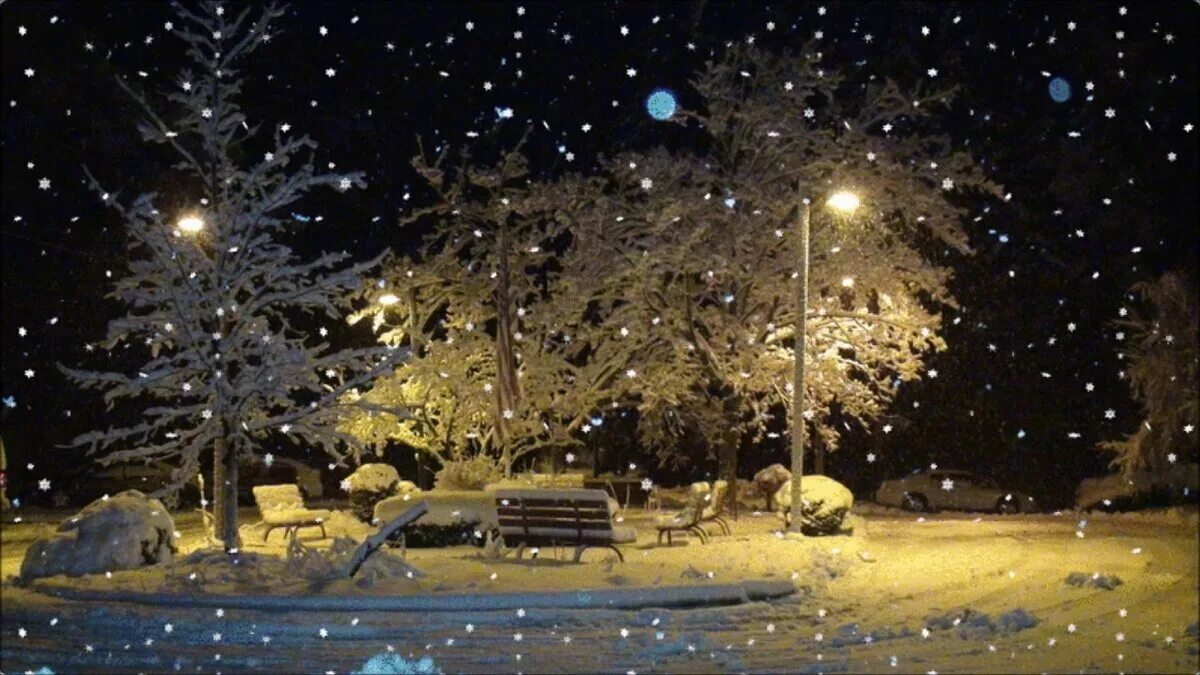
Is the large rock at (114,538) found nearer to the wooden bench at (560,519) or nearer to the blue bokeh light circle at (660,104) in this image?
the wooden bench at (560,519)

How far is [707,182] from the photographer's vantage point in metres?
24.7

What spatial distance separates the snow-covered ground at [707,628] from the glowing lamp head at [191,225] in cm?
571

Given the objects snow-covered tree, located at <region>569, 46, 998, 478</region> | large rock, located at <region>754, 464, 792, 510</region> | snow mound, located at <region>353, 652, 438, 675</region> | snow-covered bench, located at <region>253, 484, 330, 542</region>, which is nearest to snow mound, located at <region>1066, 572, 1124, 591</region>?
snow mound, located at <region>353, 652, 438, 675</region>

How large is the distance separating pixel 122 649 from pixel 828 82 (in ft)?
58.9

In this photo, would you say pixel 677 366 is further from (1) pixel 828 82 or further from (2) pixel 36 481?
(2) pixel 36 481

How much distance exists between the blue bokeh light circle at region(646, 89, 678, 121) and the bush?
8.95 metres

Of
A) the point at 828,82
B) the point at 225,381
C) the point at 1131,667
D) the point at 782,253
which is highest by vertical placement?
the point at 828,82

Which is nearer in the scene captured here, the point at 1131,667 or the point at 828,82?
the point at 1131,667

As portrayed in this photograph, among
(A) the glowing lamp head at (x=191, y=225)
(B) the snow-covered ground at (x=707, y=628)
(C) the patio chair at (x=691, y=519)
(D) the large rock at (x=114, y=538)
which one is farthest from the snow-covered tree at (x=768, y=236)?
(D) the large rock at (x=114, y=538)

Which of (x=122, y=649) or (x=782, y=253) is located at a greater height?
(x=782, y=253)

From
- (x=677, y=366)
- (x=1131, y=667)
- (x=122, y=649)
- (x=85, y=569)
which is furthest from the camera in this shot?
(x=677, y=366)

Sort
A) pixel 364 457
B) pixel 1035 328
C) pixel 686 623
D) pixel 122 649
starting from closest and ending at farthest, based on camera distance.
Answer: pixel 122 649 < pixel 686 623 < pixel 364 457 < pixel 1035 328

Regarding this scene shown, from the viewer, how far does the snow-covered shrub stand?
25.2 meters

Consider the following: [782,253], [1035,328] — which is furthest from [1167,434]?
[1035,328]
